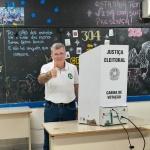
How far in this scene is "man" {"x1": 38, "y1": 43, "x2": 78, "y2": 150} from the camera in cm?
310

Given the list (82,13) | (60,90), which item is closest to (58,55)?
(60,90)

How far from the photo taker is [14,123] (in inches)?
132

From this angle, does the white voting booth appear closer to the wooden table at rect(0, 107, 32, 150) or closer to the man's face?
the man's face

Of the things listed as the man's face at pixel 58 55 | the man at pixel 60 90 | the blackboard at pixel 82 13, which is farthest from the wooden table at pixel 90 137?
the blackboard at pixel 82 13

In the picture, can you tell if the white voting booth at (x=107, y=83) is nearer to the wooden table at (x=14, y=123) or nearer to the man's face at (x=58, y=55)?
the man's face at (x=58, y=55)

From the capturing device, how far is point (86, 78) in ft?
8.22

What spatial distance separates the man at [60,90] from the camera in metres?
3.10

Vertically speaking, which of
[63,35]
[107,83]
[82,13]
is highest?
[82,13]

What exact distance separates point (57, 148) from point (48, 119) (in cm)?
100

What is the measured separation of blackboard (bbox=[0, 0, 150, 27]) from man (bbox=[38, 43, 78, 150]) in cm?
92

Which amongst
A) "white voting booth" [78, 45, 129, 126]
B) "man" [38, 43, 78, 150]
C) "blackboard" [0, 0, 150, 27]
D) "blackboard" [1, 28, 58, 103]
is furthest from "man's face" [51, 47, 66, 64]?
"blackboard" [0, 0, 150, 27]

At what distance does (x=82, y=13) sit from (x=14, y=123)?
6.32ft

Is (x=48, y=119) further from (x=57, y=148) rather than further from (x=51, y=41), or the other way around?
(x=51, y=41)

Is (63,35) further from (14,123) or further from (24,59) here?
(14,123)
